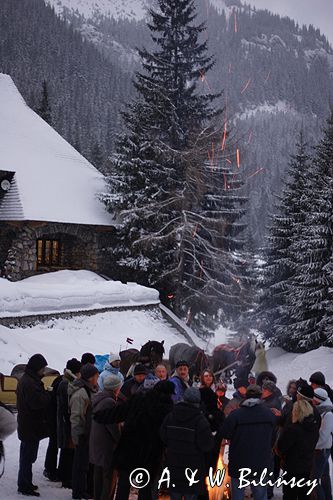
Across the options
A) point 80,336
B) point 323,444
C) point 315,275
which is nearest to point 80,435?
point 323,444

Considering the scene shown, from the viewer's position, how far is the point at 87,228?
78.2 feet

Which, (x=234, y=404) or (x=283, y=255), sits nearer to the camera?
(x=234, y=404)

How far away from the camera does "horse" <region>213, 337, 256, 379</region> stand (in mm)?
13169

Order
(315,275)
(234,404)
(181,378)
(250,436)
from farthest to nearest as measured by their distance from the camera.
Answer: (315,275) < (234,404) < (181,378) < (250,436)

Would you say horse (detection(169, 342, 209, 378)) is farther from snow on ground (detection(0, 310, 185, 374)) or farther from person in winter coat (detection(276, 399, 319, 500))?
person in winter coat (detection(276, 399, 319, 500))

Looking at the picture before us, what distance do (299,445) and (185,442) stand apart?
154 cm

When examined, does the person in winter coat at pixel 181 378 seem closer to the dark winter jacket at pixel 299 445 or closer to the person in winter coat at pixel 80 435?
the person in winter coat at pixel 80 435

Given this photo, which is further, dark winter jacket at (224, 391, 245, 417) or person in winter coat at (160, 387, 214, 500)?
dark winter jacket at (224, 391, 245, 417)

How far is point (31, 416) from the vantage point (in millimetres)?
6930

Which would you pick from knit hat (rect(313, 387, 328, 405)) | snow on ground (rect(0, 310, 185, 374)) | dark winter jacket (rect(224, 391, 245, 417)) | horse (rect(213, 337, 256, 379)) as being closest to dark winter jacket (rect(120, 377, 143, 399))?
dark winter jacket (rect(224, 391, 245, 417))

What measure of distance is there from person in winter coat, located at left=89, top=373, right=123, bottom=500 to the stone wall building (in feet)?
51.2

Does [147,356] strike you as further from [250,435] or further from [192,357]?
[250,435]

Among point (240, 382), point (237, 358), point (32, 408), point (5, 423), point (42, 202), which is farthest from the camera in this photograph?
point (42, 202)

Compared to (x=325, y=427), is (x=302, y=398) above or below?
above
